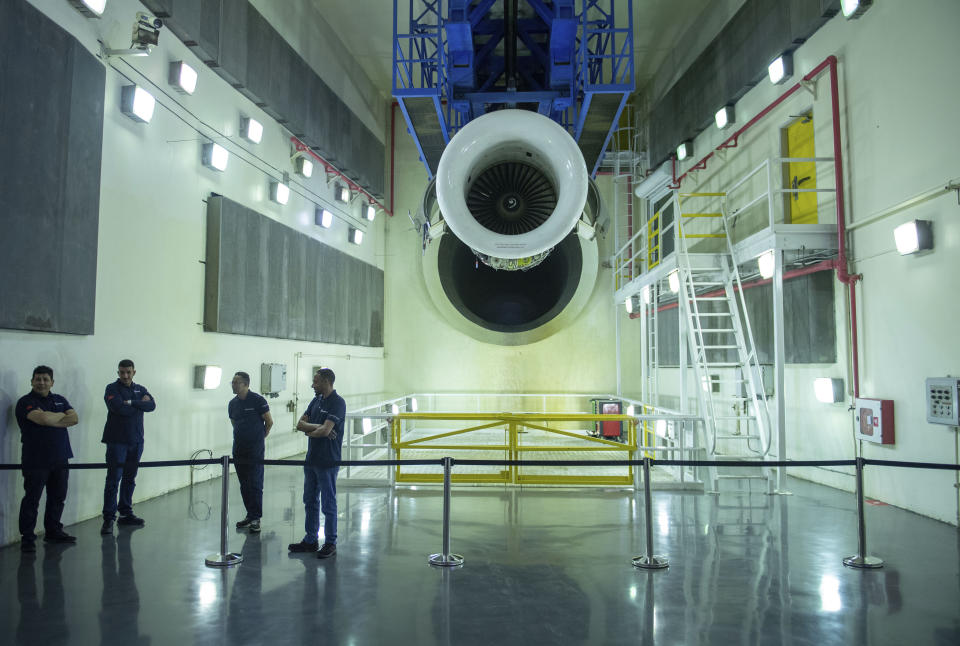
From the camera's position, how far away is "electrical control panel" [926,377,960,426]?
5266 millimetres

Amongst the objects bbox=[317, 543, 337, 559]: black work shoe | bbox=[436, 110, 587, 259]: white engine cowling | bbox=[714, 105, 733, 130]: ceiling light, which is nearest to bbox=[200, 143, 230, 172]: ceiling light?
bbox=[436, 110, 587, 259]: white engine cowling

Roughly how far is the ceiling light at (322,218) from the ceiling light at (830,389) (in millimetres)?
7605

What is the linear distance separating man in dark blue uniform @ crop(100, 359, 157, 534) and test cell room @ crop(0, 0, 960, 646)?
29 millimetres

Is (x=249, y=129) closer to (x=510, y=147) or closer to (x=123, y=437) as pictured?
(x=510, y=147)

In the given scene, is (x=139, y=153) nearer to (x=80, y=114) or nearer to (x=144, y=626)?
(x=80, y=114)

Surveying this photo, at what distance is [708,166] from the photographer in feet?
35.4

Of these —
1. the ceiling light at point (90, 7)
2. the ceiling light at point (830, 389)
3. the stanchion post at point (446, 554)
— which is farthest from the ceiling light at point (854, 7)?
the ceiling light at point (90, 7)

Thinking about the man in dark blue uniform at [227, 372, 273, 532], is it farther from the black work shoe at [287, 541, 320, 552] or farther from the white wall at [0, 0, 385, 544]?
the white wall at [0, 0, 385, 544]

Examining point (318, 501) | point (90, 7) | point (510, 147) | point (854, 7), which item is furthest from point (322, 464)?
point (854, 7)

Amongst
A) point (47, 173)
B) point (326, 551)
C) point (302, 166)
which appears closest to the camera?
point (326, 551)

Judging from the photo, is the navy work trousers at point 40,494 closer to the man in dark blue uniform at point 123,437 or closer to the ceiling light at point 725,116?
the man in dark blue uniform at point 123,437

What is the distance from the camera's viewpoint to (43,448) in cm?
465

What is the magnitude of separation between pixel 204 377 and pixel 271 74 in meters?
4.26

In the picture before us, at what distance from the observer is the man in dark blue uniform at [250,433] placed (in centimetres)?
521
